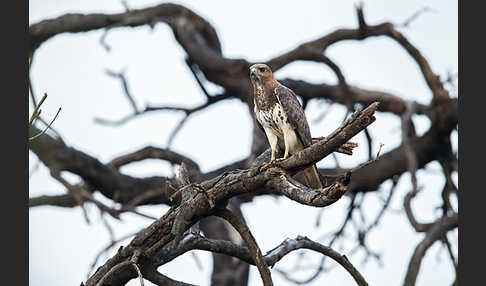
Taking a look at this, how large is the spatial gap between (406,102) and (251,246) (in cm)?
531

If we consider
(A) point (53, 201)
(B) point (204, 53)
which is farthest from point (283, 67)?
(A) point (53, 201)

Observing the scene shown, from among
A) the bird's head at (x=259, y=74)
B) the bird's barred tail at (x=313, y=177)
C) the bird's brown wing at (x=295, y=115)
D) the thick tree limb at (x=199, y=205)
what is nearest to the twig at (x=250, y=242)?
the thick tree limb at (x=199, y=205)

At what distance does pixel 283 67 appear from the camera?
798cm

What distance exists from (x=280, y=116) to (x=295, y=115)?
0.33 ft

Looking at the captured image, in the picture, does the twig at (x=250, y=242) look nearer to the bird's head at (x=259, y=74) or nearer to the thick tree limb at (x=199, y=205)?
the thick tree limb at (x=199, y=205)

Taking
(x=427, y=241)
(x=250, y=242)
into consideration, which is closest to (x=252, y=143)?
(x=427, y=241)

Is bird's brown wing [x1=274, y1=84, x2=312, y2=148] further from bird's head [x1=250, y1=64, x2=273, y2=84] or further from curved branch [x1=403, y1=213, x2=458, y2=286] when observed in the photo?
curved branch [x1=403, y1=213, x2=458, y2=286]

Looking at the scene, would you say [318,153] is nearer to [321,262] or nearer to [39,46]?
[321,262]

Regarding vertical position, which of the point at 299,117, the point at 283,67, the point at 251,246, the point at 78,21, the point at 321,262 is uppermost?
the point at 78,21

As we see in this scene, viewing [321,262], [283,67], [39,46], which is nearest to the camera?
[321,262]

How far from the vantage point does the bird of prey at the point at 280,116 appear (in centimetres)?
453

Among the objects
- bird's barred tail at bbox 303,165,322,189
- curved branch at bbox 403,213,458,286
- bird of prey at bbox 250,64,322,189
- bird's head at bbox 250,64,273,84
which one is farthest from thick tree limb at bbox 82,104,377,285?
curved branch at bbox 403,213,458,286

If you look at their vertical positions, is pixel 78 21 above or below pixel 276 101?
above

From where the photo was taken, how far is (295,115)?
4531 mm
